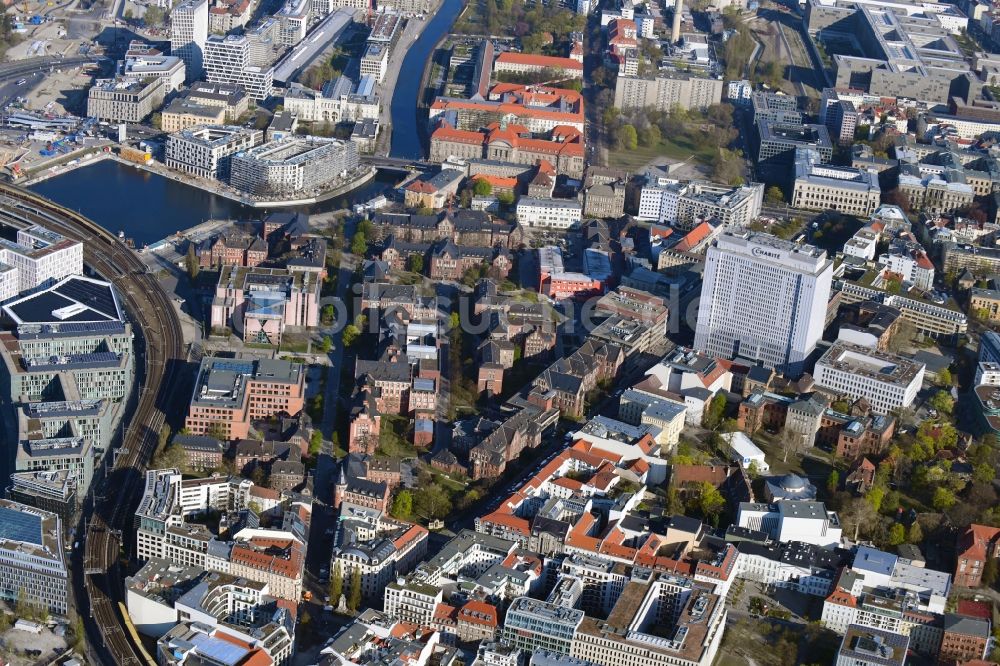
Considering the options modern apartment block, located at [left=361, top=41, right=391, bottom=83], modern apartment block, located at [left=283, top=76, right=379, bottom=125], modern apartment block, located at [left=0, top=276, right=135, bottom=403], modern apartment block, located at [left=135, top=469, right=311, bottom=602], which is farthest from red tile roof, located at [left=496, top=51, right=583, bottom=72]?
modern apartment block, located at [left=135, top=469, right=311, bottom=602]

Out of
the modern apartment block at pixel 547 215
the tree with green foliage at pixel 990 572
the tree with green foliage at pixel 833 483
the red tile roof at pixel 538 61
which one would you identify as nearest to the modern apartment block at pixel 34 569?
the tree with green foliage at pixel 833 483

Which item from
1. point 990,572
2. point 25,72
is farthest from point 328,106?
point 990,572

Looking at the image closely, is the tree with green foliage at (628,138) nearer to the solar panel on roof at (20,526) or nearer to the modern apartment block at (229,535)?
the modern apartment block at (229,535)

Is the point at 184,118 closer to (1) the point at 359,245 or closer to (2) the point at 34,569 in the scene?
(1) the point at 359,245

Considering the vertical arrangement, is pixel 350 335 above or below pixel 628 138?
below

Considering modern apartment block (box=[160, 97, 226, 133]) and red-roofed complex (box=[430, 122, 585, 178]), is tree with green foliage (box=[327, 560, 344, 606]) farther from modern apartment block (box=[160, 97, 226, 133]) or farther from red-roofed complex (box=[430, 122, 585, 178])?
modern apartment block (box=[160, 97, 226, 133])

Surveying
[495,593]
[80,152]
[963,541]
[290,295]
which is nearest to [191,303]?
[290,295]
